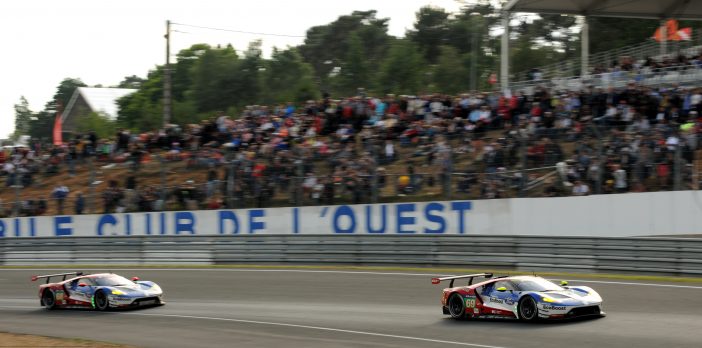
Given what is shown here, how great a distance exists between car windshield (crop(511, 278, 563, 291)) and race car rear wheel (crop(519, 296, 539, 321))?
0.52 ft

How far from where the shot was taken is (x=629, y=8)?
35.4 metres

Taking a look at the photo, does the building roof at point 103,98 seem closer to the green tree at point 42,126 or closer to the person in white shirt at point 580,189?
the green tree at point 42,126

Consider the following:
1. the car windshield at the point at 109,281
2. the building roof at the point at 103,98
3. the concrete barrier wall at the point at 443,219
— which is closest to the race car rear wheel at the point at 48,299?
the car windshield at the point at 109,281

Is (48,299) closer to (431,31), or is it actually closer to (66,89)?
(431,31)

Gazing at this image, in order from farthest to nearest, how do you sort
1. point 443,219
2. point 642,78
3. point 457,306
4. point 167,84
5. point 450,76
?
1. point 450,76
2. point 167,84
3. point 642,78
4. point 443,219
5. point 457,306

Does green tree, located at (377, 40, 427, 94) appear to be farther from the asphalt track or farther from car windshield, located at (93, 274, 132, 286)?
car windshield, located at (93, 274, 132, 286)

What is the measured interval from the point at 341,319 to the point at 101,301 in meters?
5.13

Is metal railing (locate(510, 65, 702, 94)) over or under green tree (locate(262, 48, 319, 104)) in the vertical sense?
under

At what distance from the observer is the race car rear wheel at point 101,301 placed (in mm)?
16516

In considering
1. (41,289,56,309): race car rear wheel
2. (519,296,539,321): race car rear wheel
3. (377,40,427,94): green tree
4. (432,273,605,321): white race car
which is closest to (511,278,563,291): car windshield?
(432,273,605,321): white race car

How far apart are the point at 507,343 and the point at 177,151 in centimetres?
1965

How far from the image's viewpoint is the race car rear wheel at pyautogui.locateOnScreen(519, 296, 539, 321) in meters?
12.5

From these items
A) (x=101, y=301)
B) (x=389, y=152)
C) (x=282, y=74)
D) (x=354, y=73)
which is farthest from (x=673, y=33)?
(x=282, y=74)

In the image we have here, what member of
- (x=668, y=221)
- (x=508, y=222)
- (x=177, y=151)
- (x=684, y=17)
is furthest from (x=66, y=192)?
(x=684, y=17)
